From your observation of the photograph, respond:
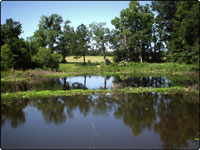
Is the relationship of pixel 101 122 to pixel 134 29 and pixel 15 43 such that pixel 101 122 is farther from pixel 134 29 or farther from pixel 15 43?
pixel 134 29

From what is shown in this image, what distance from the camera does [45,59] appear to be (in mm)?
40688

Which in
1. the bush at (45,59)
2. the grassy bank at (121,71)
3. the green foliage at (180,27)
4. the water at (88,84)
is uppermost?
the green foliage at (180,27)

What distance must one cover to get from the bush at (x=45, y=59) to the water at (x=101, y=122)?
85.6ft

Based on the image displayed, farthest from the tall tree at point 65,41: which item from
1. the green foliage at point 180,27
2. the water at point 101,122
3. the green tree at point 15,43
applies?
the water at point 101,122

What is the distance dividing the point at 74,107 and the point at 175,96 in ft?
28.9

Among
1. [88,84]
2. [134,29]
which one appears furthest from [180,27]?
[88,84]

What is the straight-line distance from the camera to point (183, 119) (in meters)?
10.7

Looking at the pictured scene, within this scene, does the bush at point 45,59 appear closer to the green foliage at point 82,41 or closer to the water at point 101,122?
the green foliage at point 82,41

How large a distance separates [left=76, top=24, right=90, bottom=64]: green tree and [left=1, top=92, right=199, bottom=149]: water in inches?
1742

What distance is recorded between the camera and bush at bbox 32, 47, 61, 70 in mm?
40406

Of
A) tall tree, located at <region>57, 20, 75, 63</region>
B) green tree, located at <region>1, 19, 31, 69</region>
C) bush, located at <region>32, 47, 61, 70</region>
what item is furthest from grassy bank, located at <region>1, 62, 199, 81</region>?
tall tree, located at <region>57, 20, 75, 63</region>

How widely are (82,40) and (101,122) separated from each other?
5159cm

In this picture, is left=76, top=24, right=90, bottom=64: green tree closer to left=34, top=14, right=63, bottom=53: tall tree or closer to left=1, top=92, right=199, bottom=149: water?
left=34, top=14, right=63, bottom=53: tall tree

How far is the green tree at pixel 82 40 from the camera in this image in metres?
59.2
